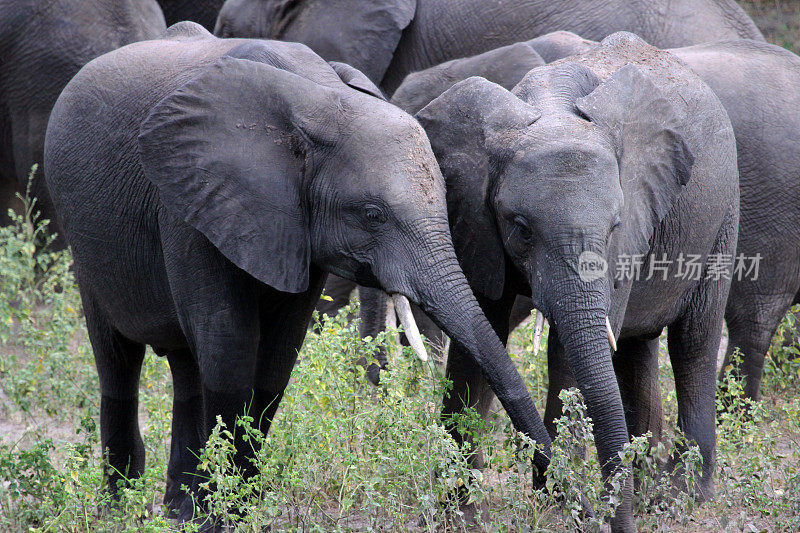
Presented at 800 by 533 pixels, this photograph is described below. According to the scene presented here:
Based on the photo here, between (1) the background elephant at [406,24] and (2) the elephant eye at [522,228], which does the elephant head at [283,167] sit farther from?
(1) the background elephant at [406,24]

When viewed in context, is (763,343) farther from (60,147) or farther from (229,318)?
(60,147)

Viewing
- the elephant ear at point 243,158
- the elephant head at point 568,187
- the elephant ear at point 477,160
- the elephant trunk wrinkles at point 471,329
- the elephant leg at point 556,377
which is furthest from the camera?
the elephant leg at point 556,377

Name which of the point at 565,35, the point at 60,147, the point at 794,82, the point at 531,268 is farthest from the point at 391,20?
the point at 531,268

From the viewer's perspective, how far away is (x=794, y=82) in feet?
18.5

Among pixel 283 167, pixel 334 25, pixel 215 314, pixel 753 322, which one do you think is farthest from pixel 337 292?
pixel 283 167

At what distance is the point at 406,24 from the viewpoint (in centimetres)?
768

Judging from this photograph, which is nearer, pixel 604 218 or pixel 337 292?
pixel 604 218

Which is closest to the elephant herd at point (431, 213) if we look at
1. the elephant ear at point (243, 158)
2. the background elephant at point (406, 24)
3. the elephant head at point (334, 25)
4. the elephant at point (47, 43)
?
the elephant ear at point (243, 158)

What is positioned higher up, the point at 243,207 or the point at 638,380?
the point at 243,207

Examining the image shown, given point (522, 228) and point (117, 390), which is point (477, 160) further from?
point (117, 390)

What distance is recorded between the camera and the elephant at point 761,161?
17.9 feet

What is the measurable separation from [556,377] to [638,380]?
709 mm

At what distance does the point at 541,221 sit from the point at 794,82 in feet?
7.35

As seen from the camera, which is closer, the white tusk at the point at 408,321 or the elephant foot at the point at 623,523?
the white tusk at the point at 408,321
